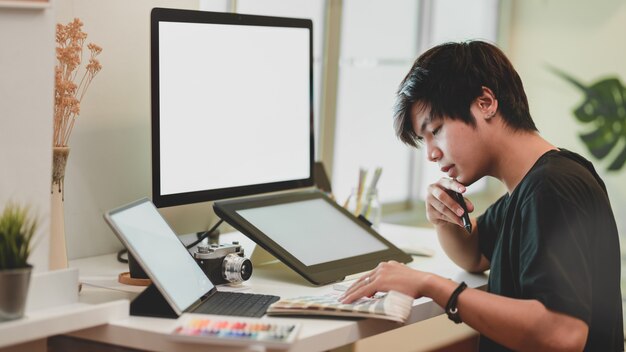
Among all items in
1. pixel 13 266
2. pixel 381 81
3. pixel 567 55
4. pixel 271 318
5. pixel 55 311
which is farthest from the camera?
pixel 567 55

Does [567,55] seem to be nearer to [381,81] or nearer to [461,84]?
[381,81]

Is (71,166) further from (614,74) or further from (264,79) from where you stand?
(614,74)

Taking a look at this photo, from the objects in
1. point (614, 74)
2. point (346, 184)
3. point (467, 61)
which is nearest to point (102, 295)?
point (467, 61)

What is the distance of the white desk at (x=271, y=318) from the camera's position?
127 centimetres

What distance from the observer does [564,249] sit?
135cm

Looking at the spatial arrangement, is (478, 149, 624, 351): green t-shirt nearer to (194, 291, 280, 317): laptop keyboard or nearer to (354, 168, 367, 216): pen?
(194, 291, 280, 317): laptop keyboard

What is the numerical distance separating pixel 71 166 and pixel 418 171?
199 cm

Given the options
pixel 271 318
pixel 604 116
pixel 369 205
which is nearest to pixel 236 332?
pixel 271 318

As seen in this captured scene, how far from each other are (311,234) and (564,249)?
1.90 feet

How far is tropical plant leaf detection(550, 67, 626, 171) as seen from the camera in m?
3.49

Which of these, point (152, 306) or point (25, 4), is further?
point (152, 306)

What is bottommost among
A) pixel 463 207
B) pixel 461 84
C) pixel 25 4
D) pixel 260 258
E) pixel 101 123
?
pixel 260 258

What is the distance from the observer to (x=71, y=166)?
172 cm

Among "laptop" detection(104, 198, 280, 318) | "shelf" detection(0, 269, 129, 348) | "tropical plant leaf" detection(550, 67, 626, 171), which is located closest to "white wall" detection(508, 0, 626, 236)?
"tropical plant leaf" detection(550, 67, 626, 171)
